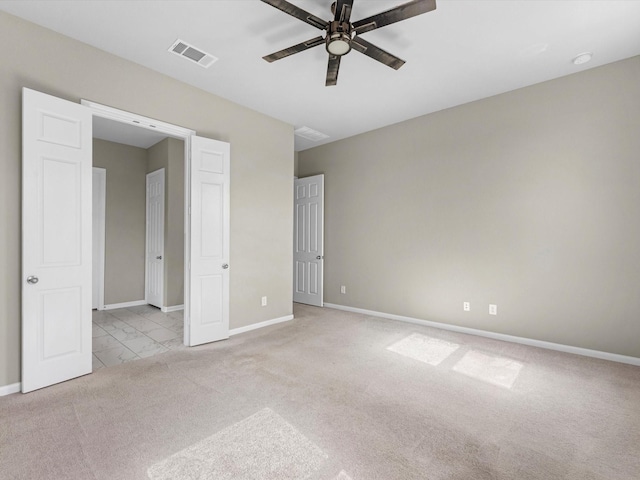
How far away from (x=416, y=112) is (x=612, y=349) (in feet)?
11.6

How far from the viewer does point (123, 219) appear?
5668 mm

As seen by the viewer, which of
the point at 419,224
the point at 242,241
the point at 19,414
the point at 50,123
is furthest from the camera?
the point at 419,224

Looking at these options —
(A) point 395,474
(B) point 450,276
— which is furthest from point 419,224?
(A) point 395,474

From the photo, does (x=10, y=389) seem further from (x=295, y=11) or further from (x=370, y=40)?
(x=370, y=40)

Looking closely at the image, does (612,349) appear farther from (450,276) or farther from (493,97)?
(493,97)

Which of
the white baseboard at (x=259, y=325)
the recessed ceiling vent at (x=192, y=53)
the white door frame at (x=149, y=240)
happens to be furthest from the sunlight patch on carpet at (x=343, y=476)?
the white door frame at (x=149, y=240)

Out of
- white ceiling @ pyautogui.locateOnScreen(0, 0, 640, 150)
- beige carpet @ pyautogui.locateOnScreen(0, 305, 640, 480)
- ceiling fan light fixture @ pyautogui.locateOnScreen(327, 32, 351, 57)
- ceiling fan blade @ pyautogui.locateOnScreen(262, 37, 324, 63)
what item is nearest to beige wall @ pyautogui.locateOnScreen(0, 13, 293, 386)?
white ceiling @ pyautogui.locateOnScreen(0, 0, 640, 150)

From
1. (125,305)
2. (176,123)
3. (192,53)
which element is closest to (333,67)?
(192,53)

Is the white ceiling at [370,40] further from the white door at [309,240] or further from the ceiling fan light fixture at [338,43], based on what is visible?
the white door at [309,240]

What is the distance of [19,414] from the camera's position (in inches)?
85.9

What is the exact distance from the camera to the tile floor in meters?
3.34

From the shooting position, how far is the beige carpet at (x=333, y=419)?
1.72 meters

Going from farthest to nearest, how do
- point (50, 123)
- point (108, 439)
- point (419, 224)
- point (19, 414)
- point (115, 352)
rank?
1. point (419, 224)
2. point (115, 352)
3. point (50, 123)
4. point (19, 414)
5. point (108, 439)

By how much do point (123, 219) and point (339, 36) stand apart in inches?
204
